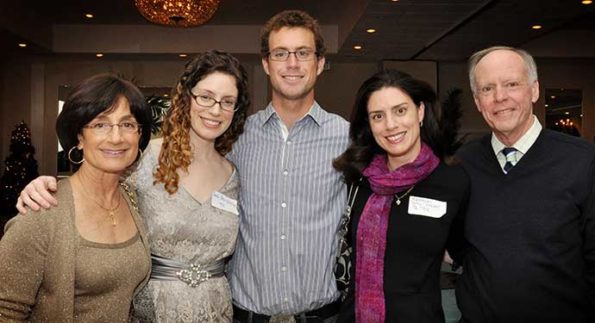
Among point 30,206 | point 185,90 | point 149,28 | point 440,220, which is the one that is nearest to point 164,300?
point 30,206

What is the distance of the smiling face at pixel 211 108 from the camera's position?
2.21 meters

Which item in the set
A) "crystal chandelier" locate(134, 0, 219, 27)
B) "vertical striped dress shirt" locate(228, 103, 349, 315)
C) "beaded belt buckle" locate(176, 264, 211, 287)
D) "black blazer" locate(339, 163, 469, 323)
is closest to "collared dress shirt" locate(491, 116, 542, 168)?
"black blazer" locate(339, 163, 469, 323)

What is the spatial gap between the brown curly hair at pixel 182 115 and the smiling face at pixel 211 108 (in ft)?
0.08

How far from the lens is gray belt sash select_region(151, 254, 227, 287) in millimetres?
2121

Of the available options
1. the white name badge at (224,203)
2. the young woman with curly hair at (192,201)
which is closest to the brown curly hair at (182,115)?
the young woman with curly hair at (192,201)

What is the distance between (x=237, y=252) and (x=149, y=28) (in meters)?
9.61

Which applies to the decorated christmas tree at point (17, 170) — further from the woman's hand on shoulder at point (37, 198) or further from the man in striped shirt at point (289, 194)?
the woman's hand on shoulder at point (37, 198)

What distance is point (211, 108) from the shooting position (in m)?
2.21

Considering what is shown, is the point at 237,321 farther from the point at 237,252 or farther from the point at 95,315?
the point at 95,315

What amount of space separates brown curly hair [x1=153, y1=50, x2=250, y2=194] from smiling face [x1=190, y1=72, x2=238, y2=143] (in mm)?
23

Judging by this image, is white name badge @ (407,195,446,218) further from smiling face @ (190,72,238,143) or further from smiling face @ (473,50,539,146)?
smiling face @ (190,72,238,143)

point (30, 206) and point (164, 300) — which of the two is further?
point (164, 300)

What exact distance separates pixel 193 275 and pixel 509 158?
54.1 inches

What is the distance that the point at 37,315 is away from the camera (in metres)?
1.73
